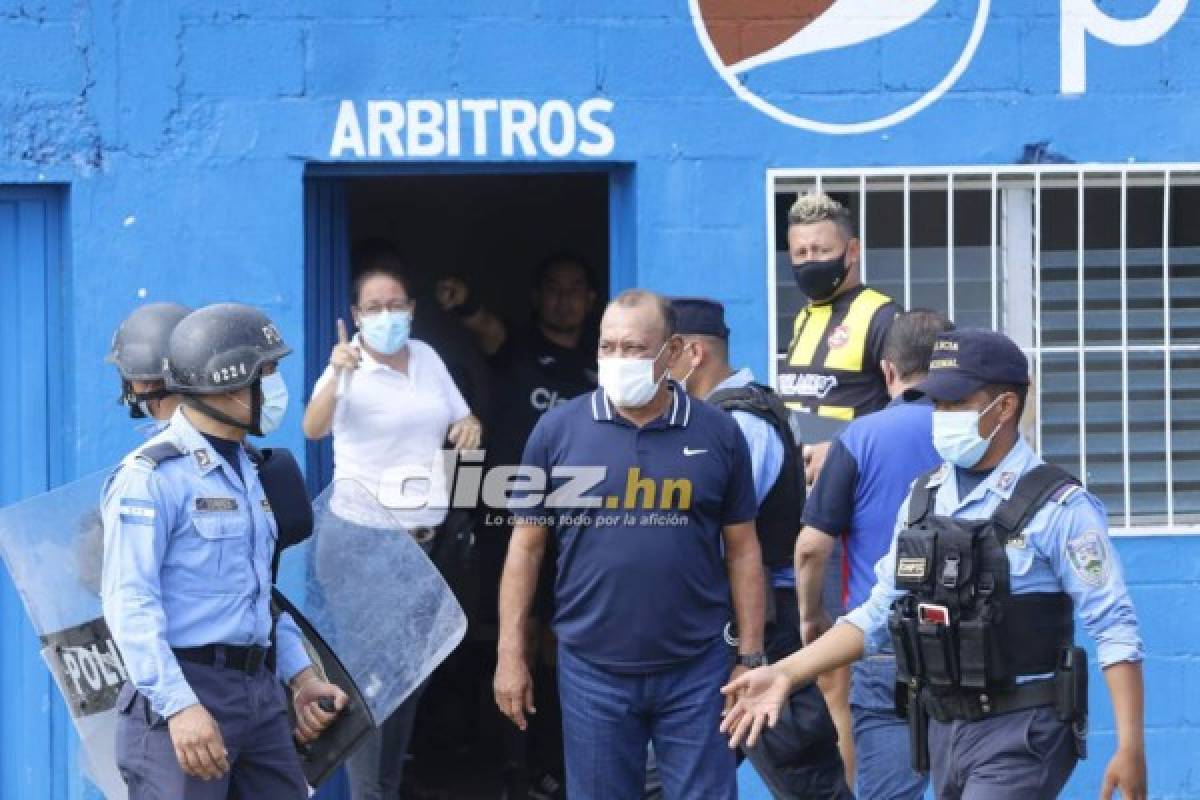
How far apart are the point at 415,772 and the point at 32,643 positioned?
7.24 feet

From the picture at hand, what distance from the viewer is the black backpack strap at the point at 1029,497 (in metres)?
5.02

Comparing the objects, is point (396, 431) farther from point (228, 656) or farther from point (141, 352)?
point (228, 656)

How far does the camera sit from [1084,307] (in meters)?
7.56

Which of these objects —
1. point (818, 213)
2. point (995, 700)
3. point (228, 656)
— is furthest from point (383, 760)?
point (995, 700)

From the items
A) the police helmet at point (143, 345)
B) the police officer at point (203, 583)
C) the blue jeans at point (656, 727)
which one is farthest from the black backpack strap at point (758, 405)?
the police helmet at point (143, 345)

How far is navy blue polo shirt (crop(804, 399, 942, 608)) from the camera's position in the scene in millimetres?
6137

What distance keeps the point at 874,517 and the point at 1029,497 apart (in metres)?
1.18

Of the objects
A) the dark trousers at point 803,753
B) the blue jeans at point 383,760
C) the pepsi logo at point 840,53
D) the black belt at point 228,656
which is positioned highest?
the pepsi logo at point 840,53

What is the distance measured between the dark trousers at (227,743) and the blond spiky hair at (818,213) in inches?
99.7

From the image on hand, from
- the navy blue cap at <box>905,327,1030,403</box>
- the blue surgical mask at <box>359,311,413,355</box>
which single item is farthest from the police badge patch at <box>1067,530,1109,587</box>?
the blue surgical mask at <box>359,311,413,355</box>

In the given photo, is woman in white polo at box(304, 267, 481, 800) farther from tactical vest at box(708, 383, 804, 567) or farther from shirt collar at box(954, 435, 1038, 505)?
shirt collar at box(954, 435, 1038, 505)

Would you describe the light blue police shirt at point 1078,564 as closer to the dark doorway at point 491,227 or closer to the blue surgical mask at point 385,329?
the blue surgical mask at point 385,329

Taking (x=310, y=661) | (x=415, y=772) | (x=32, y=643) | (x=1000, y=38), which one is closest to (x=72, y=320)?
(x=32, y=643)

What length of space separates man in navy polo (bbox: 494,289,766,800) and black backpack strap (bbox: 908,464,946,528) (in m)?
0.76
